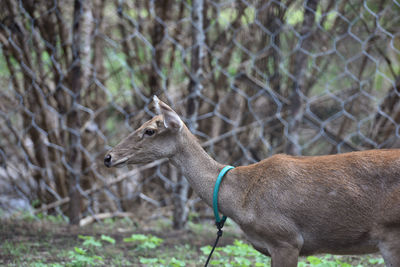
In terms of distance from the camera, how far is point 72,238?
2.81 m

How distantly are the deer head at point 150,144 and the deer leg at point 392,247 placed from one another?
2.94 feet

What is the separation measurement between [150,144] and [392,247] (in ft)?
3.34

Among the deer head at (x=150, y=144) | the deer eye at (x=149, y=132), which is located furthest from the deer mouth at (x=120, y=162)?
the deer eye at (x=149, y=132)

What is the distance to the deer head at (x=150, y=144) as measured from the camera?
2.04 metres

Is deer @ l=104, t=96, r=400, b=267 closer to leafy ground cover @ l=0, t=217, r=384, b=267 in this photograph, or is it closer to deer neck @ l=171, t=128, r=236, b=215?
A: deer neck @ l=171, t=128, r=236, b=215

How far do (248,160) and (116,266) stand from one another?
4.98 feet

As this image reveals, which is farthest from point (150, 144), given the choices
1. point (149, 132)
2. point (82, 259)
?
point (82, 259)

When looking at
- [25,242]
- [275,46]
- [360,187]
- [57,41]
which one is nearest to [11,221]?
[25,242]

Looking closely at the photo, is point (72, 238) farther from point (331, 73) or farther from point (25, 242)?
point (331, 73)

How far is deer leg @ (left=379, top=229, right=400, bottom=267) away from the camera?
Answer: 1.71 metres

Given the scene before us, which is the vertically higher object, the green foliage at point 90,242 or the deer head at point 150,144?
the deer head at point 150,144

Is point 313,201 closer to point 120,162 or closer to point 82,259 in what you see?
point 120,162

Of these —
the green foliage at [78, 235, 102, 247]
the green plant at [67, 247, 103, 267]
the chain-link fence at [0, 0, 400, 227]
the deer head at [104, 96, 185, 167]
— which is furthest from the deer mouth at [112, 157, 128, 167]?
the chain-link fence at [0, 0, 400, 227]

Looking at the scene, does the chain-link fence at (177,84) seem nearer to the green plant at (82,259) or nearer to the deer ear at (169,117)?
the green plant at (82,259)
